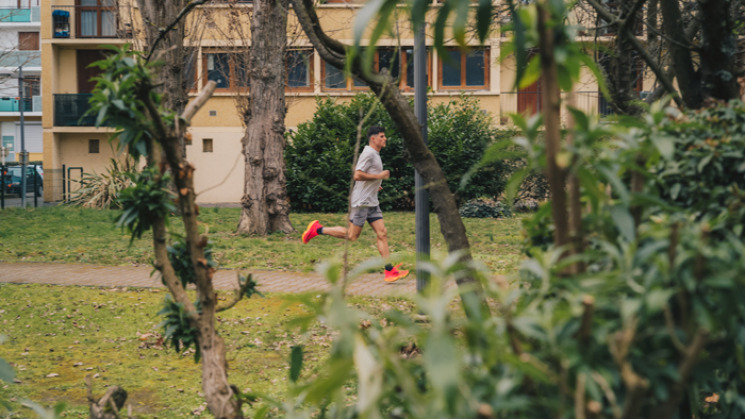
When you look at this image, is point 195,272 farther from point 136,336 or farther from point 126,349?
point 136,336

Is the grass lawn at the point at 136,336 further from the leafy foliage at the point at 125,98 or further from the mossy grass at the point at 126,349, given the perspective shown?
the leafy foliage at the point at 125,98

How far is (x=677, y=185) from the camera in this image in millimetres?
2338

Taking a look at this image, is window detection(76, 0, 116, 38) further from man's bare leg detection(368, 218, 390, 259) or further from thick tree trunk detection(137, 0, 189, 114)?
man's bare leg detection(368, 218, 390, 259)

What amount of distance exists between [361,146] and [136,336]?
16098mm

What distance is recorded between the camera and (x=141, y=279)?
10.4 m

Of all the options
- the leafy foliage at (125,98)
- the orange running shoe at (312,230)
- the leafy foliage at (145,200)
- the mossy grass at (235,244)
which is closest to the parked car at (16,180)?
the mossy grass at (235,244)

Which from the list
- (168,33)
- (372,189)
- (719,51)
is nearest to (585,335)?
(719,51)

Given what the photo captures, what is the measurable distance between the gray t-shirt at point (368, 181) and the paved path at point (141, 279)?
1073mm

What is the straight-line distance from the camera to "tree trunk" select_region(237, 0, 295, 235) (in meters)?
15.4

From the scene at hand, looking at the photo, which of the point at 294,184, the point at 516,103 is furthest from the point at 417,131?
the point at 516,103

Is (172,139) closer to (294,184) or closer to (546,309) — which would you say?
(546,309)

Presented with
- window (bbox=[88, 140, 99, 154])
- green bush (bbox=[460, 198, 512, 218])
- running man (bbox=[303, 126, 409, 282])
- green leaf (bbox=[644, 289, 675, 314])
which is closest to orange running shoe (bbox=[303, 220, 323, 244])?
running man (bbox=[303, 126, 409, 282])

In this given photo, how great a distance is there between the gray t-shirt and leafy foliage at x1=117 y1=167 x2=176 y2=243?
7409 mm

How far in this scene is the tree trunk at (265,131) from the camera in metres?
15.4
